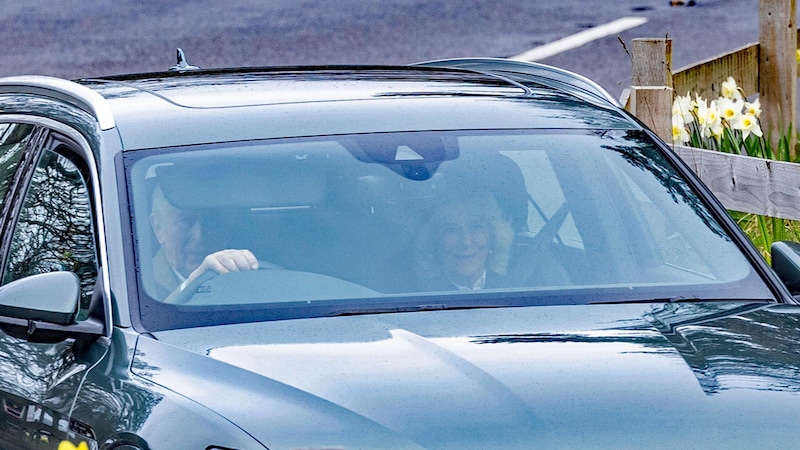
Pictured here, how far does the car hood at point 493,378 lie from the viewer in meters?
2.92

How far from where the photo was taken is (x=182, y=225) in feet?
12.9

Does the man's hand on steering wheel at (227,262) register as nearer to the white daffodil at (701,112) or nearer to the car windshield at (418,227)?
the car windshield at (418,227)

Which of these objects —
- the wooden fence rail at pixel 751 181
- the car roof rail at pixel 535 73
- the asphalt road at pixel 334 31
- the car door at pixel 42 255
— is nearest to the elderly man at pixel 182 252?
the car door at pixel 42 255

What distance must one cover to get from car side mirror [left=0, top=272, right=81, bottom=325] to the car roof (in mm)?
506

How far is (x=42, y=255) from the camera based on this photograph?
14.3 feet

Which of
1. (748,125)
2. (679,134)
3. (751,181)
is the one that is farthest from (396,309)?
(748,125)

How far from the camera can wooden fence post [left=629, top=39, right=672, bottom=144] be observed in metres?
7.33

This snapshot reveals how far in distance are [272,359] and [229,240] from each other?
0.76 m

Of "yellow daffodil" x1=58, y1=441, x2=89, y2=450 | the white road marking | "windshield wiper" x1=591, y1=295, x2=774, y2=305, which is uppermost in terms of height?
the white road marking

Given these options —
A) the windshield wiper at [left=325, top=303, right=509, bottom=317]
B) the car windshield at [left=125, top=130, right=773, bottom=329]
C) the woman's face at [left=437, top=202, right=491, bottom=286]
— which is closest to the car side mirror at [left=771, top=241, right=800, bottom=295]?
the car windshield at [left=125, top=130, right=773, bottom=329]

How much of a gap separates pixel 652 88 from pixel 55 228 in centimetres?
375

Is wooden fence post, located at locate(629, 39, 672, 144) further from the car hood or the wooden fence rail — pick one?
the car hood

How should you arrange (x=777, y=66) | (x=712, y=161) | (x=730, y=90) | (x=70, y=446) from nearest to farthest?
(x=70, y=446), (x=712, y=161), (x=730, y=90), (x=777, y=66)

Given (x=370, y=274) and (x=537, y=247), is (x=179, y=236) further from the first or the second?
(x=537, y=247)
